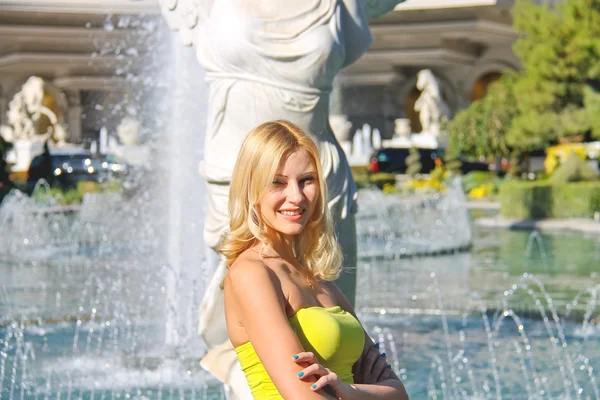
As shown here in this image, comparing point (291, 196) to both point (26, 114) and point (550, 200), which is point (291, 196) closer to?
point (550, 200)

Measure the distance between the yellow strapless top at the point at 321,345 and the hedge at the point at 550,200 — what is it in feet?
47.8

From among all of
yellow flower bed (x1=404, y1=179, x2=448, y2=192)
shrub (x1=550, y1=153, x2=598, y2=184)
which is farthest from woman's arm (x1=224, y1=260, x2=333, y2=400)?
yellow flower bed (x1=404, y1=179, x2=448, y2=192)

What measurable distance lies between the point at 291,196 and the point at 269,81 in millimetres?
2099

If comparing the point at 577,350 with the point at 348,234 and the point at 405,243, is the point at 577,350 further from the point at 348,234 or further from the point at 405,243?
the point at 405,243

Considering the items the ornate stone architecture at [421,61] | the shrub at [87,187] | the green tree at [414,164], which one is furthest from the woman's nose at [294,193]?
the ornate stone architecture at [421,61]

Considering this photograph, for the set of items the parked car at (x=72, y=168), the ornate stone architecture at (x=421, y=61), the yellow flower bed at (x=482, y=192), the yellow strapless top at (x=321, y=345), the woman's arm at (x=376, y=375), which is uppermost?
the ornate stone architecture at (x=421, y=61)

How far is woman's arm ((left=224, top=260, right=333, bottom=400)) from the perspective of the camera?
7.04ft

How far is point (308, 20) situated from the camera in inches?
172

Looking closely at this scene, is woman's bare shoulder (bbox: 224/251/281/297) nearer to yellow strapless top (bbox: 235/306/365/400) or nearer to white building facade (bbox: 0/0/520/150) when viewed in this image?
yellow strapless top (bbox: 235/306/365/400)

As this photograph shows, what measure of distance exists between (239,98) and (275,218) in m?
2.13

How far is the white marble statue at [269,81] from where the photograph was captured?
14.3ft

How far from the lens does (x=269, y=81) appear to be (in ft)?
14.5

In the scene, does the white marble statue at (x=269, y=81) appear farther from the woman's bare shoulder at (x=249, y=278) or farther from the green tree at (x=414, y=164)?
the green tree at (x=414, y=164)

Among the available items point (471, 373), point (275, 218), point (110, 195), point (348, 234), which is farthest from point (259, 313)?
point (110, 195)
